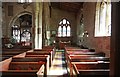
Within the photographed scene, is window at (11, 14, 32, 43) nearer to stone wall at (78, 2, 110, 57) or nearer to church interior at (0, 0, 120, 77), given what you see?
church interior at (0, 0, 120, 77)

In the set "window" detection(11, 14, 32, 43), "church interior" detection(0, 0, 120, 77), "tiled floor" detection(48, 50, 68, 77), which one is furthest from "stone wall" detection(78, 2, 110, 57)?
"window" detection(11, 14, 32, 43)

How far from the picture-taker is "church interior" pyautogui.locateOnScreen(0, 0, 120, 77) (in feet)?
8.36

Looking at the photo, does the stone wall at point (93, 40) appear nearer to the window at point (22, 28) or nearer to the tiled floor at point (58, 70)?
the tiled floor at point (58, 70)

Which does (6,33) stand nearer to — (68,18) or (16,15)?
(16,15)

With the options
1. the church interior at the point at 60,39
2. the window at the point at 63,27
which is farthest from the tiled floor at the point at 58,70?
the window at the point at 63,27

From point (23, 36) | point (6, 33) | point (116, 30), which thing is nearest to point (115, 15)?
point (116, 30)

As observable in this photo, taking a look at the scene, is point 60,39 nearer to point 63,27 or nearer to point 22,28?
point 63,27

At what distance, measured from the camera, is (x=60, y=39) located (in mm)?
19844

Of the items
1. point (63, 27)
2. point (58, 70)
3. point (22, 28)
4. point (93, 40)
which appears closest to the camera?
point (58, 70)

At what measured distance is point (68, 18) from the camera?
19859mm

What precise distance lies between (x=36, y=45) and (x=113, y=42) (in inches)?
313

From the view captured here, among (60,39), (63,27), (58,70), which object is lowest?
(58,70)

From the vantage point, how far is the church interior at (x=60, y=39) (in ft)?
8.36

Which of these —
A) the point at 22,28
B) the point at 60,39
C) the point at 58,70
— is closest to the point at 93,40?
the point at 58,70
